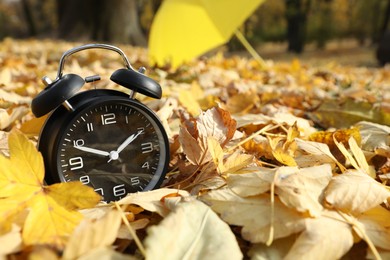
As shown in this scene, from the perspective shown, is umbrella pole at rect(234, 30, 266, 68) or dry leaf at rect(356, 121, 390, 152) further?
umbrella pole at rect(234, 30, 266, 68)

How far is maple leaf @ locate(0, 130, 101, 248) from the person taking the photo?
74cm

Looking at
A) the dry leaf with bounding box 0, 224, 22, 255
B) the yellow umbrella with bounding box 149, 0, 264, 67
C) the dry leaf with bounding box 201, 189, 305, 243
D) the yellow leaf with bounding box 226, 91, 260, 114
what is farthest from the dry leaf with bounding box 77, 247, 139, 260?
the yellow umbrella with bounding box 149, 0, 264, 67

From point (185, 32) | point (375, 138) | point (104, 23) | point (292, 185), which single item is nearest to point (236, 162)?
point (292, 185)

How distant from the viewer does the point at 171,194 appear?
0.94 meters

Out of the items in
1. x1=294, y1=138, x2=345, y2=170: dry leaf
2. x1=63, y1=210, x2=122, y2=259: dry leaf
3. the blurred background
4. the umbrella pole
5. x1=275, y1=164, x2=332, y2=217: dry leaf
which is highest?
x1=63, y1=210, x2=122, y2=259: dry leaf

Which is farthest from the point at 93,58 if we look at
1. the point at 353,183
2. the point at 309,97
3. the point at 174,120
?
the point at 353,183

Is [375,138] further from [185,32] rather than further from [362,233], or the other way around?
[185,32]

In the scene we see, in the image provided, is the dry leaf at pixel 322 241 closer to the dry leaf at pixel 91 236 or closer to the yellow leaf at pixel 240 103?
the dry leaf at pixel 91 236

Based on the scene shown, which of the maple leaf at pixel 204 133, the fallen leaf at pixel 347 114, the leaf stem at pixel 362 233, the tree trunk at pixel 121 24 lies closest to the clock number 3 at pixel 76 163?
the maple leaf at pixel 204 133

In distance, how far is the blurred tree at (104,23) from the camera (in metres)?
13.5

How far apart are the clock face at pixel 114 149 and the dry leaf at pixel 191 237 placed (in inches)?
11.8

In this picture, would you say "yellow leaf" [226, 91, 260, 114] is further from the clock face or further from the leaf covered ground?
the clock face

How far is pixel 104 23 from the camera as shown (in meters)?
13.5

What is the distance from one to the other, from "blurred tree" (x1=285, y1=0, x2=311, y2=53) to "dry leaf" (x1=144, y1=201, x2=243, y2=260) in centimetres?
2150
